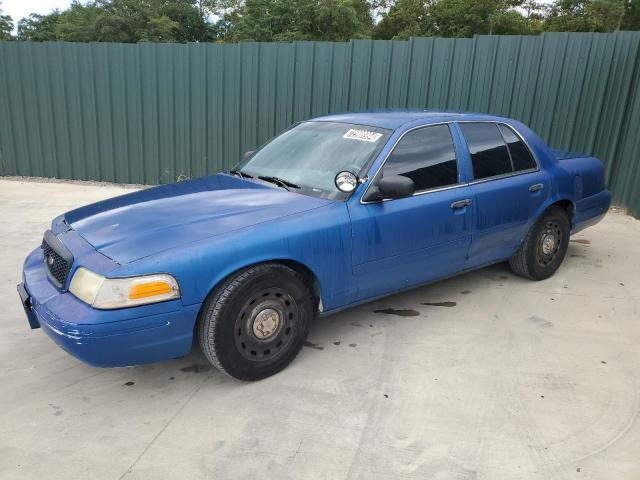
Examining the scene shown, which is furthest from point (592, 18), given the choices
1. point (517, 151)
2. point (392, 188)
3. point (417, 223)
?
point (392, 188)

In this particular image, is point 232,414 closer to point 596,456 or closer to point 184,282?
point 184,282

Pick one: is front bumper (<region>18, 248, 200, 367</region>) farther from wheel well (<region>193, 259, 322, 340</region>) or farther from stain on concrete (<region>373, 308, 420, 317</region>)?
stain on concrete (<region>373, 308, 420, 317</region>)

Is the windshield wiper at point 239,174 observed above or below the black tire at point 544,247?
above

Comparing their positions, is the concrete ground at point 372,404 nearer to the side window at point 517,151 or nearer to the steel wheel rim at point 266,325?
the steel wheel rim at point 266,325

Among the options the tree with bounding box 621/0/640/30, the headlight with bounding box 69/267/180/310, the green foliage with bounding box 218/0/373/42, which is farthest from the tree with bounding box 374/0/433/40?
the headlight with bounding box 69/267/180/310

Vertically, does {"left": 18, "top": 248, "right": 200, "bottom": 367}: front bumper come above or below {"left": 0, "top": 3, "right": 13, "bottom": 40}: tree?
below

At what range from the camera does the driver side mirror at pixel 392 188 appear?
137 inches

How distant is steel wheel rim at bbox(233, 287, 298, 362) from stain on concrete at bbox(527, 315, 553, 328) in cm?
203

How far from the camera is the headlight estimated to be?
9.00 feet

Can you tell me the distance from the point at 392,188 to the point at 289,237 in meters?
0.78

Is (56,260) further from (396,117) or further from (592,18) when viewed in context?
(592,18)

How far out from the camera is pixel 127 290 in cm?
275

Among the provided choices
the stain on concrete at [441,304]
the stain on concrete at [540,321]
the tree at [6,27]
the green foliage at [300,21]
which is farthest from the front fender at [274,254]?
the tree at [6,27]

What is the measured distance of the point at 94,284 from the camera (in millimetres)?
2799
